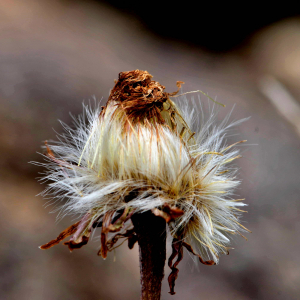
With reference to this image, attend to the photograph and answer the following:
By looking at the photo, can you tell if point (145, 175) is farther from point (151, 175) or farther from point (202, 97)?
point (202, 97)

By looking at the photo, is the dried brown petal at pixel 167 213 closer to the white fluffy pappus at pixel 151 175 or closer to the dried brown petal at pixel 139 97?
the white fluffy pappus at pixel 151 175

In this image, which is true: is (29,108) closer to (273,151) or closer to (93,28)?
(93,28)

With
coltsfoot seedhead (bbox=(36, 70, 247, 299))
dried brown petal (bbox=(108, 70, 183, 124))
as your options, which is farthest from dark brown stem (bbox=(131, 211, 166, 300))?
dried brown petal (bbox=(108, 70, 183, 124))

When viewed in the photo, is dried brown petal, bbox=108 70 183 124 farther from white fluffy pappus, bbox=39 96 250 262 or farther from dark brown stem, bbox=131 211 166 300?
dark brown stem, bbox=131 211 166 300

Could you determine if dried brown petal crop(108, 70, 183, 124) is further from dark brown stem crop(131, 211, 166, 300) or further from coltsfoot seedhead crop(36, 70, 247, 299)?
dark brown stem crop(131, 211, 166, 300)

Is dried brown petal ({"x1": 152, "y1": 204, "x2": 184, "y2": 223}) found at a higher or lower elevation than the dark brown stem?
higher

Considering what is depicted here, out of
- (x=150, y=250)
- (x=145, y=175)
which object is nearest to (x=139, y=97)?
(x=145, y=175)

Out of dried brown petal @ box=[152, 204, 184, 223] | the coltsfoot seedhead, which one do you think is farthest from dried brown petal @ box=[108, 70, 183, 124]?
dried brown petal @ box=[152, 204, 184, 223]

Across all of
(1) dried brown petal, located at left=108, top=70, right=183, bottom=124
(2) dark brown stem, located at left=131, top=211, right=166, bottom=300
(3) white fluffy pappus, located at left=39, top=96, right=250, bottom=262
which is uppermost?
(1) dried brown petal, located at left=108, top=70, right=183, bottom=124

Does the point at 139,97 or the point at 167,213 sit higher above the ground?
the point at 139,97

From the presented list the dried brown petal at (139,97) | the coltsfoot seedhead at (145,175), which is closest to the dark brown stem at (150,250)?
A: the coltsfoot seedhead at (145,175)
